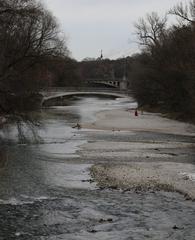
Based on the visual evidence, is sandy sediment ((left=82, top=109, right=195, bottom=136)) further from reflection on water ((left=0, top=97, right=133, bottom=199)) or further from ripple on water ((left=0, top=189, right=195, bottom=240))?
ripple on water ((left=0, top=189, right=195, bottom=240))

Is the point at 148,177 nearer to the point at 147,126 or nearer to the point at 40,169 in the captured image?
the point at 40,169

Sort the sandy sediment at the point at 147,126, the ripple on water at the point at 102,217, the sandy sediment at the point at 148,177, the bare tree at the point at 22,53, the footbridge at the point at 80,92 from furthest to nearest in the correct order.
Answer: the footbridge at the point at 80,92, the sandy sediment at the point at 147,126, the bare tree at the point at 22,53, the sandy sediment at the point at 148,177, the ripple on water at the point at 102,217

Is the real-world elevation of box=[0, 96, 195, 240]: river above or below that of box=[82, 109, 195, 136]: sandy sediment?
below

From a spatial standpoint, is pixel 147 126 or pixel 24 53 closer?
pixel 24 53

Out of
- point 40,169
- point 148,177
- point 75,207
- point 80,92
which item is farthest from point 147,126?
point 80,92

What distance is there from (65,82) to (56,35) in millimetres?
77038

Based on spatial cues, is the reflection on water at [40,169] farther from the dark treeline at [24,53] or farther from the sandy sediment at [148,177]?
the dark treeline at [24,53]

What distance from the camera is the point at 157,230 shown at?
15.4m

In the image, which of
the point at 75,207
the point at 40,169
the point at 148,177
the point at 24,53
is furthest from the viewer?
the point at 24,53

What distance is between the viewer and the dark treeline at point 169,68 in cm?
5591

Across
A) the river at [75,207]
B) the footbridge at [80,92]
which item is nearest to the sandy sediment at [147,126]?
the river at [75,207]

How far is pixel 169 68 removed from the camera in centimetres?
6256

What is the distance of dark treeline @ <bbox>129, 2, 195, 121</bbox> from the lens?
5591cm

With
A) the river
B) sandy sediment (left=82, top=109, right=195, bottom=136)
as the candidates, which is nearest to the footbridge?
sandy sediment (left=82, top=109, right=195, bottom=136)
